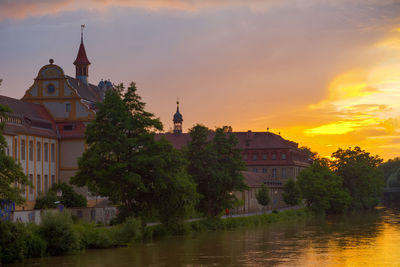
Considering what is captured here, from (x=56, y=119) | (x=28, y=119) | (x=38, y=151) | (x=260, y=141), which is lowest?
(x=38, y=151)

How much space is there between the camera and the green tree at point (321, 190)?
103 meters

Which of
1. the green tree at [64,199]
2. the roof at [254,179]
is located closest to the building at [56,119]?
the green tree at [64,199]

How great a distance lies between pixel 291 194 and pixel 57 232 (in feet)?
220

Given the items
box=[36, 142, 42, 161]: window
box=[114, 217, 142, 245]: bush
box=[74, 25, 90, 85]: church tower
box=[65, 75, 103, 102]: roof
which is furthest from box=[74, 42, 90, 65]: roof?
box=[114, 217, 142, 245]: bush

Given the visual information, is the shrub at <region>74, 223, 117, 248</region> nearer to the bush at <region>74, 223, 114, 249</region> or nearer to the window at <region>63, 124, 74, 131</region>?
the bush at <region>74, 223, 114, 249</region>

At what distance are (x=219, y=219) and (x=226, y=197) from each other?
8.76 feet

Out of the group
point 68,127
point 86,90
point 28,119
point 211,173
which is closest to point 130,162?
point 211,173

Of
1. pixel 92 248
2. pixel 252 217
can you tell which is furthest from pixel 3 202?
pixel 252 217

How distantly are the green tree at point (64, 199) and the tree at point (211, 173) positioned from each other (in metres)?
12.0

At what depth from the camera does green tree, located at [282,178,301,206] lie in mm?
102062

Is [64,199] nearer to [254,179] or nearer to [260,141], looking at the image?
[254,179]

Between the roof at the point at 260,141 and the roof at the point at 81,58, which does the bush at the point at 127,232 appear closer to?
the roof at the point at 81,58

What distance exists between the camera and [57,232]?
40.1 metres

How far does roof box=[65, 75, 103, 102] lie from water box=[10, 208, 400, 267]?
2438 cm
